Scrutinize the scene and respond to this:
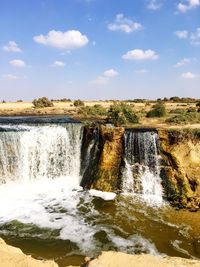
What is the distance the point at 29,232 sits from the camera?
1278cm

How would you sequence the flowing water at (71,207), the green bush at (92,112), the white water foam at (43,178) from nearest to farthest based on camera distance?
the flowing water at (71,207) → the white water foam at (43,178) → the green bush at (92,112)

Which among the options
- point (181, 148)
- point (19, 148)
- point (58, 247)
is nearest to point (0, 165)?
point (19, 148)

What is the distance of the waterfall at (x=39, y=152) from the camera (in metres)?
18.4

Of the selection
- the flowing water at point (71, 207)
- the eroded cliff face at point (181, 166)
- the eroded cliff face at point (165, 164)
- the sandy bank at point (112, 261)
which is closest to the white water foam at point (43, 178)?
the flowing water at point (71, 207)

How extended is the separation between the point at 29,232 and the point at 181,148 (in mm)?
8448

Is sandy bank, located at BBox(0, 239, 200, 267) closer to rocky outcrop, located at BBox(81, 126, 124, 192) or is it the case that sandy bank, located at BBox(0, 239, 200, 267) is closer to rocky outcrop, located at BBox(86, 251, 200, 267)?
rocky outcrop, located at BBox(86, 251, 200, 267)

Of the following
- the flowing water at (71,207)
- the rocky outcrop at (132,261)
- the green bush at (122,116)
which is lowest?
the flowing water at (71,207)

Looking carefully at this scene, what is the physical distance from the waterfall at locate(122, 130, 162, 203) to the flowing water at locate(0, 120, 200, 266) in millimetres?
49

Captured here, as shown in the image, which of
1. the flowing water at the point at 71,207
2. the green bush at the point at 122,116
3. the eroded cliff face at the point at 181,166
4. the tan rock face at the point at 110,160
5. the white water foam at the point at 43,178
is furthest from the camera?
the green bush at the point at 122,116

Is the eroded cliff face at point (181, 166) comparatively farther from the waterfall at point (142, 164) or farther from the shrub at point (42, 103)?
the shrub at point (42, 103)

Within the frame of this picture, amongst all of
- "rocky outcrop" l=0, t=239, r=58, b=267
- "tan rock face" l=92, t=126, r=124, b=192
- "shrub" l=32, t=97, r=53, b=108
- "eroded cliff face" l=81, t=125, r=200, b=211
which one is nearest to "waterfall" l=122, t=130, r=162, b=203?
"eroded cliff face" l=81, t=125, r=200, b=211

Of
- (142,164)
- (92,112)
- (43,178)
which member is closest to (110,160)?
(142,164)

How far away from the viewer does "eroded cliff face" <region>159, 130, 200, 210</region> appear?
16.2 m

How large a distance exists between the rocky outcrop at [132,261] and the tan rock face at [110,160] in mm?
10969
